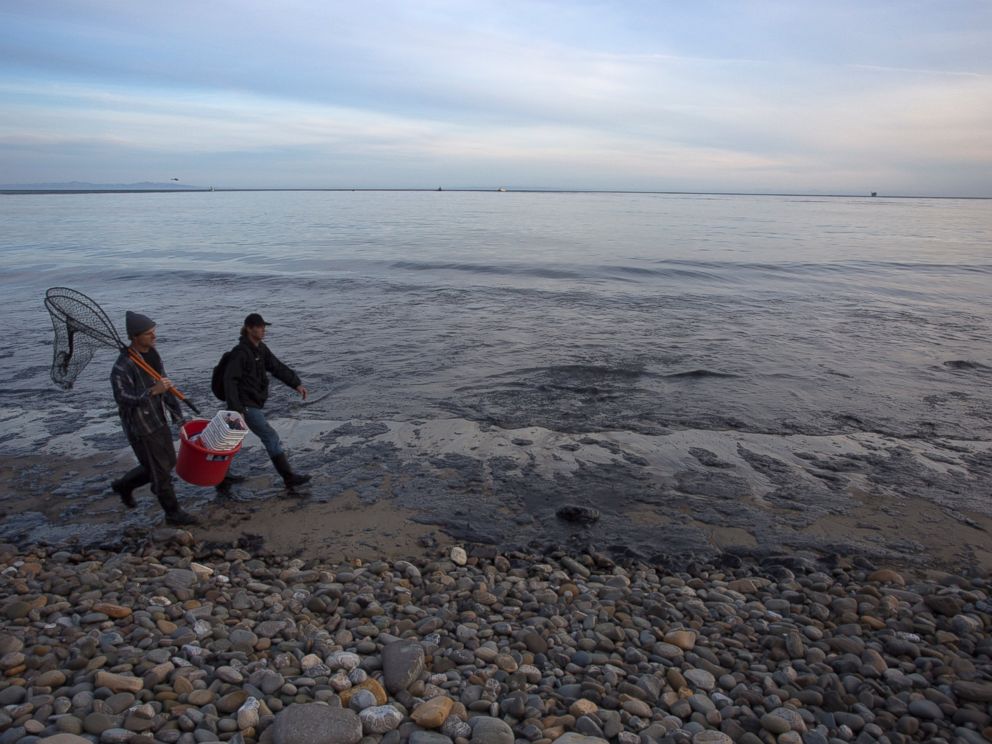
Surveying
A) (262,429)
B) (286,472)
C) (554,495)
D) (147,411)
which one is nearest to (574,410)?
(554,495)

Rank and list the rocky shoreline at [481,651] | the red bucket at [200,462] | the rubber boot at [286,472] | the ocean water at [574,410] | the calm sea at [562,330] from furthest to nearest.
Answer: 1. the calm sea at [562,330]
2. the rubber boot at [286,472]
3. the ocean water at [574,410]
4. the red bucket at [200,462]
5. the rocky shoreline at [481,651]

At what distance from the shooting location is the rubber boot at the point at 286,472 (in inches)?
313

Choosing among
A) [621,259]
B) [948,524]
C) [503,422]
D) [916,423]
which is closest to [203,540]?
[503,422]

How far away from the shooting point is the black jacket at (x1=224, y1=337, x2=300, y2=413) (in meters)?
7.49

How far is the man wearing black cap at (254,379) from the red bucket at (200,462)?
436 mm

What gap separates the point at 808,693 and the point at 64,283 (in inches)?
1162

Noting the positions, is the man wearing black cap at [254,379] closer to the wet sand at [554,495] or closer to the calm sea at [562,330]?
the wet sand at [554,495]

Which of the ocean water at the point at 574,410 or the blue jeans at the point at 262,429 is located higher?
the blue jeans at the point at 262,429

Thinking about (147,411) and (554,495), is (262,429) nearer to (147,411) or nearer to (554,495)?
(147,411)

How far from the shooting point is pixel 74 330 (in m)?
7.15

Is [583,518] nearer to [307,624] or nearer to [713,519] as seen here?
[713,519]

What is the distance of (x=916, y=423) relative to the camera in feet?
34.9

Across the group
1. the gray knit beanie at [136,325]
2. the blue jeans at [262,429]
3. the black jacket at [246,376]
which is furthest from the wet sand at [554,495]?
the gray knit beanie at [136,325]

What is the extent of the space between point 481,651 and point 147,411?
432 cm
